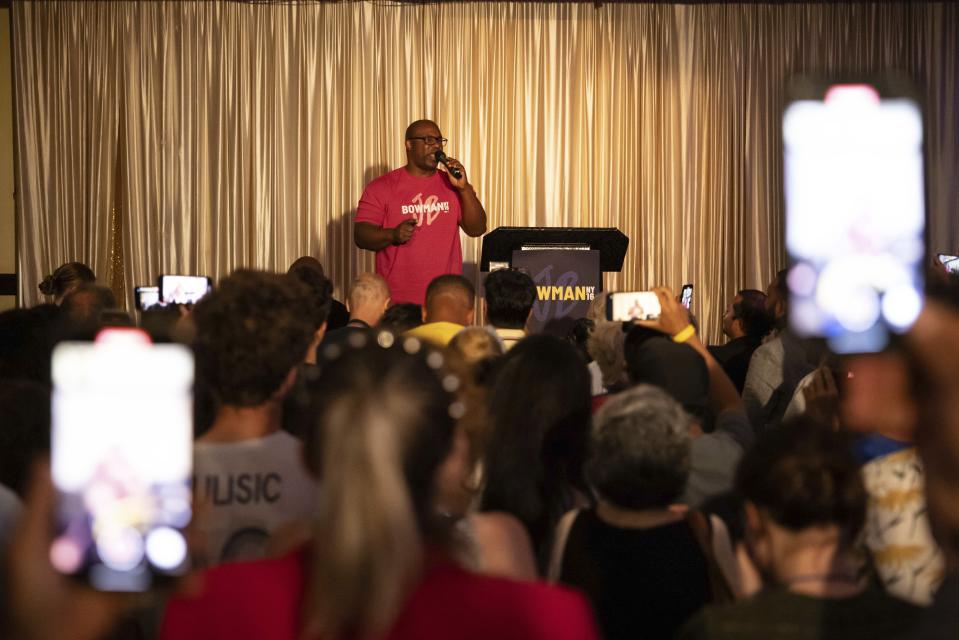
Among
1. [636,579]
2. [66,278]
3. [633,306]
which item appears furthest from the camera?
[66,278]

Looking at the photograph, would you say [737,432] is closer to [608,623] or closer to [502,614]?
[608,623]

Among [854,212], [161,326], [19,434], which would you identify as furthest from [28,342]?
[854,212]

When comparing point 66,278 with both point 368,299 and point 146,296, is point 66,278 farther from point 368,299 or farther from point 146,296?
point 368,299

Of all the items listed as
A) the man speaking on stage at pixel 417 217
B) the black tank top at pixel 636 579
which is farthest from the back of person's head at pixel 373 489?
the man speaking on stage at pixel 417 217

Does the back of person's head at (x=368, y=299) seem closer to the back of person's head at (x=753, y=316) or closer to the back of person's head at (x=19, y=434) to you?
the back of person's head at (x=753, y=316)

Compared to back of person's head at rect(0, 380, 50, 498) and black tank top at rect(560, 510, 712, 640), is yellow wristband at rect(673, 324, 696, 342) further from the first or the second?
back of person's head at rect(0, 380, 50, 498)

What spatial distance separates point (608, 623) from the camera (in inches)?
89.4

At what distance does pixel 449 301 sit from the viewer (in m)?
4.48

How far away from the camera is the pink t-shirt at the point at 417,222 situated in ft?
22.7

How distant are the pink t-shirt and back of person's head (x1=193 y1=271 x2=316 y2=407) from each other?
4702 millimetres

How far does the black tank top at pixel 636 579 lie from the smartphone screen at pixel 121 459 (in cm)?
Result: 116

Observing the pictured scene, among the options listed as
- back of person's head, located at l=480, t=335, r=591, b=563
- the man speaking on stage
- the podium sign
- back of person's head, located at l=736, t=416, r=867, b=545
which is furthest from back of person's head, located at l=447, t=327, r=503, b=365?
the man speaking on stage

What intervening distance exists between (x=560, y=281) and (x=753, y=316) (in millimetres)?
1024

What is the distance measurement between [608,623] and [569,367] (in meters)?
0.60
